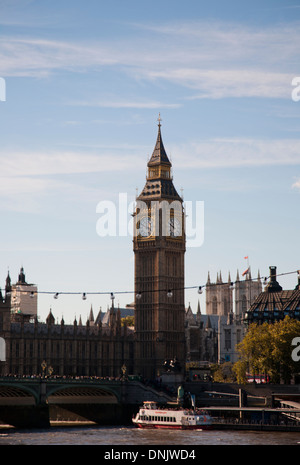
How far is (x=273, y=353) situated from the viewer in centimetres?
12469

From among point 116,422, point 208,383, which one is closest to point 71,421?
point 116,422

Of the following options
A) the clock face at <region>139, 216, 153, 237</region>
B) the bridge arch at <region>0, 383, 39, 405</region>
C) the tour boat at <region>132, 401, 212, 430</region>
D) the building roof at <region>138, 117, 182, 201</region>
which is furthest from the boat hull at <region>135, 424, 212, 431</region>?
the building roof at <region>138, 117, 182, 201</region>

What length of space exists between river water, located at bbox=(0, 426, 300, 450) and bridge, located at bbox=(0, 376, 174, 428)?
498cm

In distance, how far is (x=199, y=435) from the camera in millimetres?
96812

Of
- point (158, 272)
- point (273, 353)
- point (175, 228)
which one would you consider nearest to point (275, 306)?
point (158, 272)

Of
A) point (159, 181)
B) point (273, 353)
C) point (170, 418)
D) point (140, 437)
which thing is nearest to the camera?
point (140, 437)

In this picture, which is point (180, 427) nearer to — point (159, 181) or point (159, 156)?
point (159, 181)

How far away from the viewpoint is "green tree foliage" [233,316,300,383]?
411 ft

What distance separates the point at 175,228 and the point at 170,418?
157 feet

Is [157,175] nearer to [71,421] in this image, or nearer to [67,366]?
[67,366]

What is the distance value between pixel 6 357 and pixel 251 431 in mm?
46300

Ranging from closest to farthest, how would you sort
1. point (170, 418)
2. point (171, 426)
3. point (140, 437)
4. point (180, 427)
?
point (140, 437) < point (180, 427) < point (171, 426) < point (170, 418)

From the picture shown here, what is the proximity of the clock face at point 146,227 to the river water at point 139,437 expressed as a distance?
158 feet
